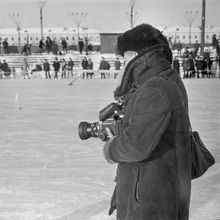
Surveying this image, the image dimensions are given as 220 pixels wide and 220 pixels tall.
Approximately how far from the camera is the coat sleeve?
211 cm

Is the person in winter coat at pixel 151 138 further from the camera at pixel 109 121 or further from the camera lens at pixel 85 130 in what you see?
the camera lens at pixel 85 130

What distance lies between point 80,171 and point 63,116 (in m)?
5.21

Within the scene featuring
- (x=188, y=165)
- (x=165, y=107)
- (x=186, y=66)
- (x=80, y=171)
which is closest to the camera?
(x=165, y=107)

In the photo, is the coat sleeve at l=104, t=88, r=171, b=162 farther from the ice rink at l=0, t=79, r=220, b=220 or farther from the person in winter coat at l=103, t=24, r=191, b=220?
the ice rink at l=0, t=79, r=220, b=220

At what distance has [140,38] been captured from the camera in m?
2.29

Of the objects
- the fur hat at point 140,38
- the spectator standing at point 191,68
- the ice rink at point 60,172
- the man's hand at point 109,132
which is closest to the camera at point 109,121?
the man's hand at point 109,132

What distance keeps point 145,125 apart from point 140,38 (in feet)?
1.44

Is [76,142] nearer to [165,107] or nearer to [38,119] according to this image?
[38,119]

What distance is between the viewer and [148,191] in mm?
2189

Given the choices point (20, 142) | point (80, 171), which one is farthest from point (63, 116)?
point (80, 171)

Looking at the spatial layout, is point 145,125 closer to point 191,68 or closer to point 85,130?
point 85,130

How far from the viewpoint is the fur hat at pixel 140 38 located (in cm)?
228

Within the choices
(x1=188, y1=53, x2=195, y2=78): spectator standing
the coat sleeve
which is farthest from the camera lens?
(x1=188, y1=53, x2=195, y2=78): spectator standing

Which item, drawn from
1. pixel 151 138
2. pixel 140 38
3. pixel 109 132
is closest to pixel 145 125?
pixel 151 138
